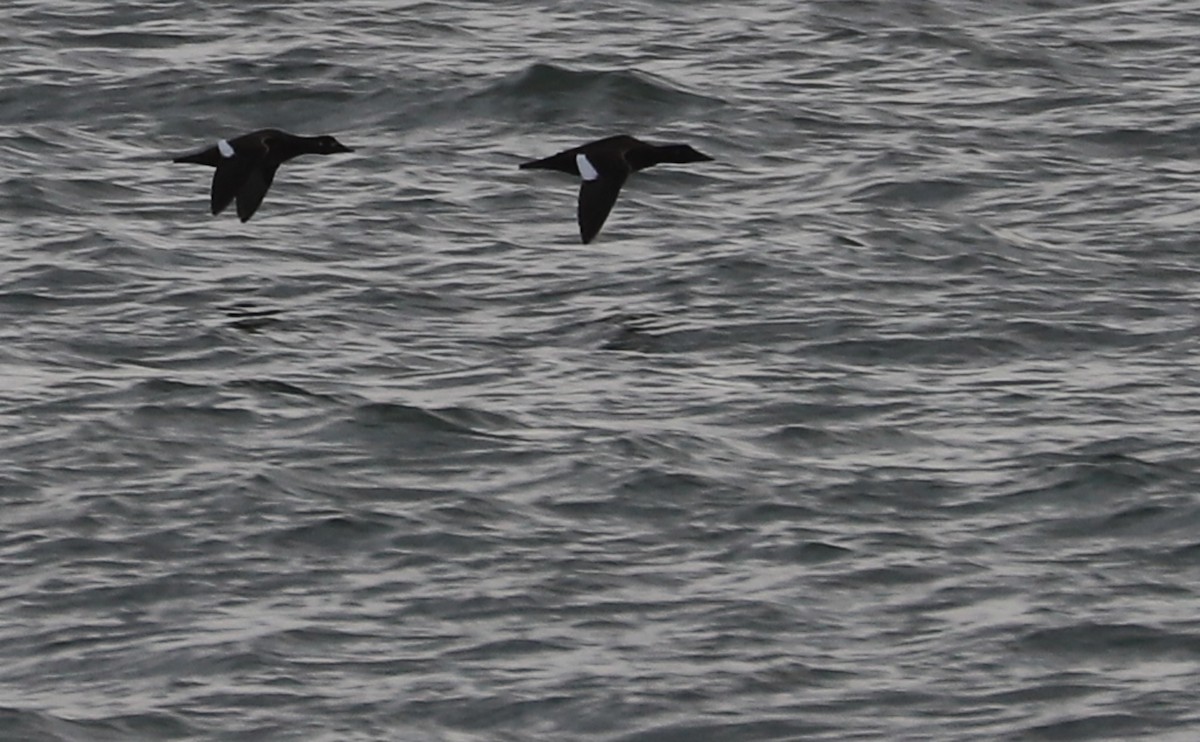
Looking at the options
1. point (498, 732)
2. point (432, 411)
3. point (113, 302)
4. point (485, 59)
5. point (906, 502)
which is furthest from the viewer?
point (485, 59)

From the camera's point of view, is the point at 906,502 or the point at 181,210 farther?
the point at 181,210

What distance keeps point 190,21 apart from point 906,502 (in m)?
9.98

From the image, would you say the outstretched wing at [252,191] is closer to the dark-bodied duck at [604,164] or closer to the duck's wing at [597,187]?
the dark-bodied duck at [604,164]

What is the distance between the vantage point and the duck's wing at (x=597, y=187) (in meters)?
14.9

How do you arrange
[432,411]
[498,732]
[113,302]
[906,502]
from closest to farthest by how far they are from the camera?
[498,732] < [906,502] < [432,411] < [113,302]

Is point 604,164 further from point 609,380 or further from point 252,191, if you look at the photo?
point 252,191

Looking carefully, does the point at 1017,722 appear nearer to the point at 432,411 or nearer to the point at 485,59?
the point at 432,411

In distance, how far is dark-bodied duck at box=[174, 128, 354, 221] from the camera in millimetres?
15625

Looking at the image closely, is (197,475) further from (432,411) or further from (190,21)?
(190,21)

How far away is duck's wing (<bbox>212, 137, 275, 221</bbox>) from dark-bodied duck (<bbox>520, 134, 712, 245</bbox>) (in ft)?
4.26

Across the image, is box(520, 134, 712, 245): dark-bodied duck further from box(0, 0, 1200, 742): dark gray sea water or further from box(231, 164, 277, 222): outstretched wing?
box(231, 164, 277, 222): outstretched wing

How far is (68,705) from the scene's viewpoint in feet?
35.4

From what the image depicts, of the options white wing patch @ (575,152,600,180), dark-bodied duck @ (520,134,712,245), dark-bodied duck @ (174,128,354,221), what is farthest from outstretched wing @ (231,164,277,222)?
white wing patch @ (575,152,600,180)

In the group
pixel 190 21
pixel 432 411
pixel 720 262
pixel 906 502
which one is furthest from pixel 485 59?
pixel 906 502
